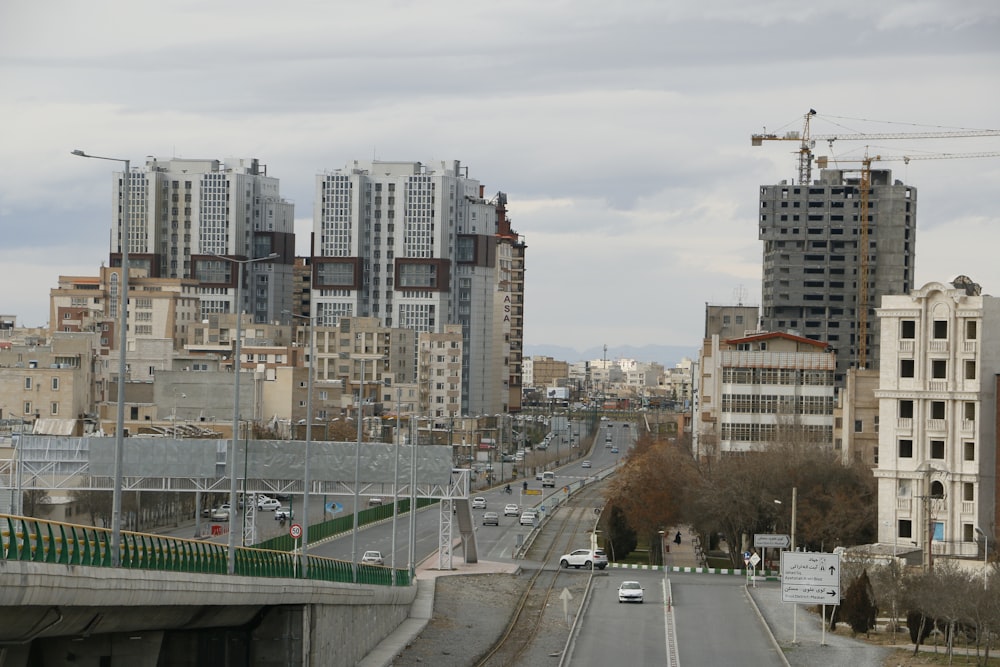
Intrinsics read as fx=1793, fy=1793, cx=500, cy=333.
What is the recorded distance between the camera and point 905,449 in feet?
278

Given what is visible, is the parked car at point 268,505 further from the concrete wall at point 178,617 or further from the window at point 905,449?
the concrete wall at point 178,617

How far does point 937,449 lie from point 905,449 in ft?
4.88

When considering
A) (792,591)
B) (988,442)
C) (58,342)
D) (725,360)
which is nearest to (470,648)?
(792,591)

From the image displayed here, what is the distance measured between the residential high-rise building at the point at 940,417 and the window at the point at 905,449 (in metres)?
0.05

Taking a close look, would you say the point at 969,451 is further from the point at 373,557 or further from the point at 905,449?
the point at 373,557

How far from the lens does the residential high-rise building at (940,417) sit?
8225 cm

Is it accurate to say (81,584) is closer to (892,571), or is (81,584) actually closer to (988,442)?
(892,571)

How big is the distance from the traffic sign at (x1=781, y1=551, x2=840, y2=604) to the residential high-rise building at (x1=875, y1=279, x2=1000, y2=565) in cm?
2277

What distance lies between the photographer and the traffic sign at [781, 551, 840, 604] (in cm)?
5938

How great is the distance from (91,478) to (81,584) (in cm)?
5435

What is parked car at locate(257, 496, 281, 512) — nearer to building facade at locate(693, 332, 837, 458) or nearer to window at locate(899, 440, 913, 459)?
building facade at locate(693, 332, 837, 458)

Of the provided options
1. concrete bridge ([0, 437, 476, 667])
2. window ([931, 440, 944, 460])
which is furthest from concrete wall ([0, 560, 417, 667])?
window ([931, 440, 944, 460])

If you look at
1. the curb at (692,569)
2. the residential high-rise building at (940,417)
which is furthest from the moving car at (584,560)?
the residential high-rise building at (940,417)

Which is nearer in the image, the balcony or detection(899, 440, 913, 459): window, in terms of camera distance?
the balcony
